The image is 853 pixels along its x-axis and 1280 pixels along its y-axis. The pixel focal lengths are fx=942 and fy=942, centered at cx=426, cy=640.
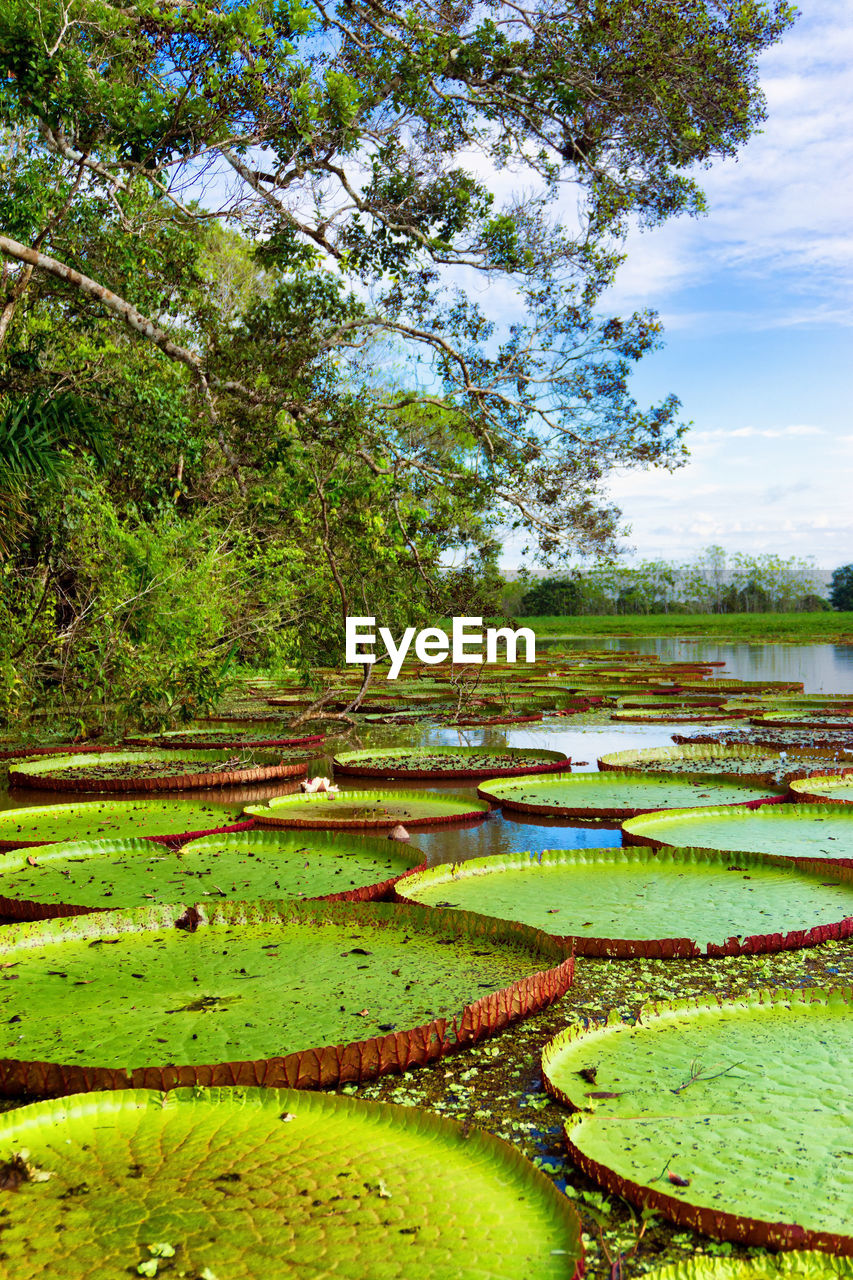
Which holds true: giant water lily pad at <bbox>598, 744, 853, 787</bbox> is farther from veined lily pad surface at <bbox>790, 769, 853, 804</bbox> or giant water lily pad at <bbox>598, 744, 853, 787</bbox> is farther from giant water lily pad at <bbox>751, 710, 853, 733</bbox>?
giant water lily pad at <bbox>751, 710, 853, 733</bbox>

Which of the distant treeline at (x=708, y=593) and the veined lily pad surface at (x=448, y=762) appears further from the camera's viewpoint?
the distant treeline at (x=708, y=593)

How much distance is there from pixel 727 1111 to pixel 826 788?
3458mm

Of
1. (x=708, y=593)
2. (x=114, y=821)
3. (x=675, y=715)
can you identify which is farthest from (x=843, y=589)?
(x=114, y=821)

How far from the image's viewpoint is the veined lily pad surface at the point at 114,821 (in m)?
3.86

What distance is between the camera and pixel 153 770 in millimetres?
5707

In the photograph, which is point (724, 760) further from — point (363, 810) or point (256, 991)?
point (256, 991)

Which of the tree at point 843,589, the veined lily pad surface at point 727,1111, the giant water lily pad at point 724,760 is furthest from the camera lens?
the tree at point 843,589

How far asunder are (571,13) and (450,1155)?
10588 mm

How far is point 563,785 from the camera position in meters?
4.96

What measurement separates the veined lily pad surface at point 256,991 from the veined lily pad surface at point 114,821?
4.09 feet

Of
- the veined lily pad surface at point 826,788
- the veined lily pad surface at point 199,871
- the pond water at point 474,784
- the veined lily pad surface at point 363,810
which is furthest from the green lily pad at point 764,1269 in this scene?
the veined lily pad surface at point 826,788

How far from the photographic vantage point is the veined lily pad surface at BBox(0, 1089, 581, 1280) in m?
1.08

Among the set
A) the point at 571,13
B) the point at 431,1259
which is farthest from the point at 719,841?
the point at 571,13

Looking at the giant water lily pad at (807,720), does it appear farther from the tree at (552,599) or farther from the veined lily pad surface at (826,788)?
the tree at (552,599)
